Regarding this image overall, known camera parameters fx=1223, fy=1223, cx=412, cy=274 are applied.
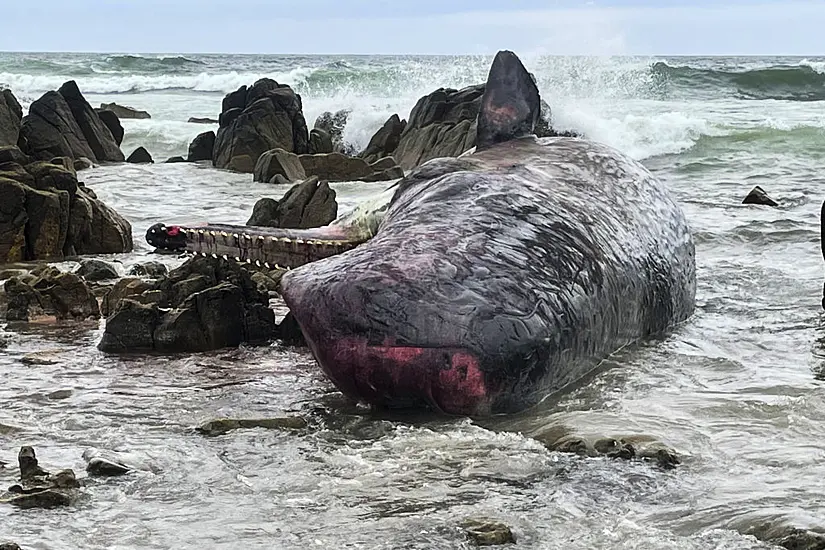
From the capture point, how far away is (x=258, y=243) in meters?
6.30

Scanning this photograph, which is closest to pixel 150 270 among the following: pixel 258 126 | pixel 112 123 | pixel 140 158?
pixel 258 126

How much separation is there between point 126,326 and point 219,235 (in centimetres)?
82

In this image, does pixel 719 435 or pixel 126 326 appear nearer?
pixel 719 435

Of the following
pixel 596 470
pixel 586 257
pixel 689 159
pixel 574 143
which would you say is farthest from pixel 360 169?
pixel 596 470

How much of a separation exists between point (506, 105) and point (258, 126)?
43.3 feet

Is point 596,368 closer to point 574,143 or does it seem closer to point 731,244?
point 574,143

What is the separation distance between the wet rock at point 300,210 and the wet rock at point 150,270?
1998 mm

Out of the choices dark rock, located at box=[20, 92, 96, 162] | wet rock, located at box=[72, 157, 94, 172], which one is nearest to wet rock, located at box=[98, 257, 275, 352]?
dark rock, located at box=[20, 92, 96, 162]

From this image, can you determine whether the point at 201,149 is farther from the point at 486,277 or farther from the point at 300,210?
the point at 486,277

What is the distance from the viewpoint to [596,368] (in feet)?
17.2

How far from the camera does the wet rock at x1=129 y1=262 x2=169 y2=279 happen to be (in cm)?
784

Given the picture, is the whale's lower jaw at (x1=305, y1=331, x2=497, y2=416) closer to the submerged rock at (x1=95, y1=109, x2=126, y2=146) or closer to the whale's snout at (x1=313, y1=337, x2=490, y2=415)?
the whale's snout at (x1=313, y1=337, x2=490, y2=415)

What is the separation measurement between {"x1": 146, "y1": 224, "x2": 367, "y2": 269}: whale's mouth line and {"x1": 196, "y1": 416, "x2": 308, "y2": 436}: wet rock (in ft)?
5.74

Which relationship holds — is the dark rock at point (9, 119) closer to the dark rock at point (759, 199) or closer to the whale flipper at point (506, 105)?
the dark rock at point (759, 199)
